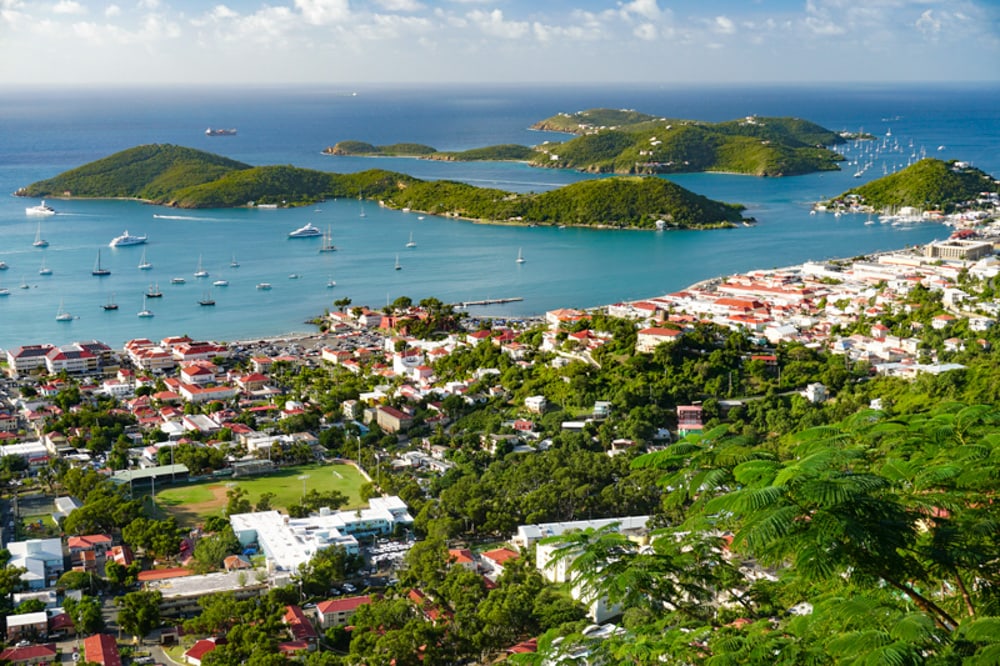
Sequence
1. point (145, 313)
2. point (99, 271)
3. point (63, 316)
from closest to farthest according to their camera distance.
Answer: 1. point (63, 316)
2. point (145, 313)
3. point (99, 271)

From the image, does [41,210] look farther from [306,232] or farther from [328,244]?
[328,244]

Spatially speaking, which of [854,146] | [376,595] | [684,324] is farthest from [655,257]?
[854,146]

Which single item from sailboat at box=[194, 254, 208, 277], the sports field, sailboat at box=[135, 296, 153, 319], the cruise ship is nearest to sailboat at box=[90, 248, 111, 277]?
sailboat at box=[194, 254, 208, 277]

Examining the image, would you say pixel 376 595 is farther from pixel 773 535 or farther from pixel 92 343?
pixel 92 343

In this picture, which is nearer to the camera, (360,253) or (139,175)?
(360,253)

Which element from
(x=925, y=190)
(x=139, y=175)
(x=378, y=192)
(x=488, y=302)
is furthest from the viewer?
(x=139, y=175)

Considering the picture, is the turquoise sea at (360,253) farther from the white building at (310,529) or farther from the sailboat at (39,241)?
the white building at (310,529)

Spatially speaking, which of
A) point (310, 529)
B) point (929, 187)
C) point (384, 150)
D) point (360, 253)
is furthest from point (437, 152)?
point (310, 529)
